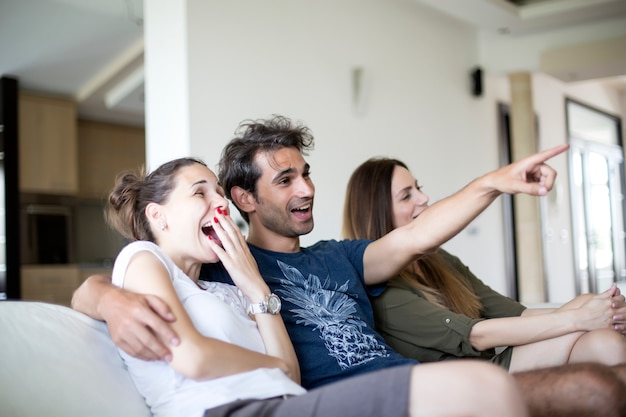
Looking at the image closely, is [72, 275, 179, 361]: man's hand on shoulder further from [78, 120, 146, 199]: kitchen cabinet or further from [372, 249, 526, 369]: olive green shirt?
[78, 120, 146, 199]: kitchen cabinet

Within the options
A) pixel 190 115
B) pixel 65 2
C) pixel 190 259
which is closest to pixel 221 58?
pixel 190 115

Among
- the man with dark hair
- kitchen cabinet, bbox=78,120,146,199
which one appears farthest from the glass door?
the man with dark hair

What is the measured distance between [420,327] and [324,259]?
350 mm

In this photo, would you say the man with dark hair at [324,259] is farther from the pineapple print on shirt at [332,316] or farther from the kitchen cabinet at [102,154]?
the kitchen cabinet at [102,154]

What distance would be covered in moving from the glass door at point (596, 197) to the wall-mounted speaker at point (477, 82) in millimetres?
2277

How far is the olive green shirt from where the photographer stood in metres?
1.91

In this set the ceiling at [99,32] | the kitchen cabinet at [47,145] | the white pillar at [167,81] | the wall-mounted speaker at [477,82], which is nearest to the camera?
the white pillar at [167,81]

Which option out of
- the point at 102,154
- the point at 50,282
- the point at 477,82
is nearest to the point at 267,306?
the point at 477,82

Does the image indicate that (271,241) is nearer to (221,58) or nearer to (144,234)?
(144,234)

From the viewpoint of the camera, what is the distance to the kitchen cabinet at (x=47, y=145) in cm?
627

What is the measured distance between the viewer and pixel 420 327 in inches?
77.5

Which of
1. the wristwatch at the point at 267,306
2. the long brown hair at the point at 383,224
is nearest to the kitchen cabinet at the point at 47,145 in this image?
the long brown hair at the point at 383,224

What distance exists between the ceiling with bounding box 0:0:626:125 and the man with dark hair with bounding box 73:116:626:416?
3149 mm

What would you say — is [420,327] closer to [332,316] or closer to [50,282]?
[332,316]
